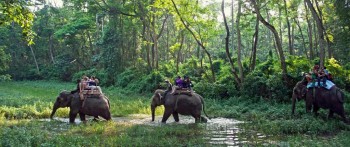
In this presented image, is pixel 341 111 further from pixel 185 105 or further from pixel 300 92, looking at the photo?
pixel 185 105

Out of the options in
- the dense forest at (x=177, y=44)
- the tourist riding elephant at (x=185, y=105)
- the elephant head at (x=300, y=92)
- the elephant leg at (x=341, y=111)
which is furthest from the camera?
the dense forest at (x=177, y=44)

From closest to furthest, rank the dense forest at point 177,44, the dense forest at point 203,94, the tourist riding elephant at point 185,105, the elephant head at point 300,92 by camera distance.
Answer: the dense forest at point 203,94, the tourist riding elephant at point 185,105, the elephant head at point 300,92, the dense forest at point 177,44

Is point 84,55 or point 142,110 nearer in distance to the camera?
point 142,110

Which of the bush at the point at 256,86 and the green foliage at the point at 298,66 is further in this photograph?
the bush at the point at 256,86

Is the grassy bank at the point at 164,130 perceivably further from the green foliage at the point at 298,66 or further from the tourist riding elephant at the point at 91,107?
the green foliage at the point at 298,66

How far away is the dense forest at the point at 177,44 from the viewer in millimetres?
20375

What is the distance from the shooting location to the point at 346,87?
67.3 feet

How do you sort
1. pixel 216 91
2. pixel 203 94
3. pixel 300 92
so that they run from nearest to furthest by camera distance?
pixel 300 92 < pixel 216 91 < pixel 203 94

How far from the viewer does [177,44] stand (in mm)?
31578

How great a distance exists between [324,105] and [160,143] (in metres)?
6.82

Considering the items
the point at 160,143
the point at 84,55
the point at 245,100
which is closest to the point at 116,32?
the point at 84,55

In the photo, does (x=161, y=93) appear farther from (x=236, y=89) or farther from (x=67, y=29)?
(x=67, y=29)

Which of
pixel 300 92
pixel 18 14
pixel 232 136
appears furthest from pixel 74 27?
pixel 232 136

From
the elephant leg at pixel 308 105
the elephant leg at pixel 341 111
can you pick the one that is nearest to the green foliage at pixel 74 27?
the elephant leg at pixel 308 105
